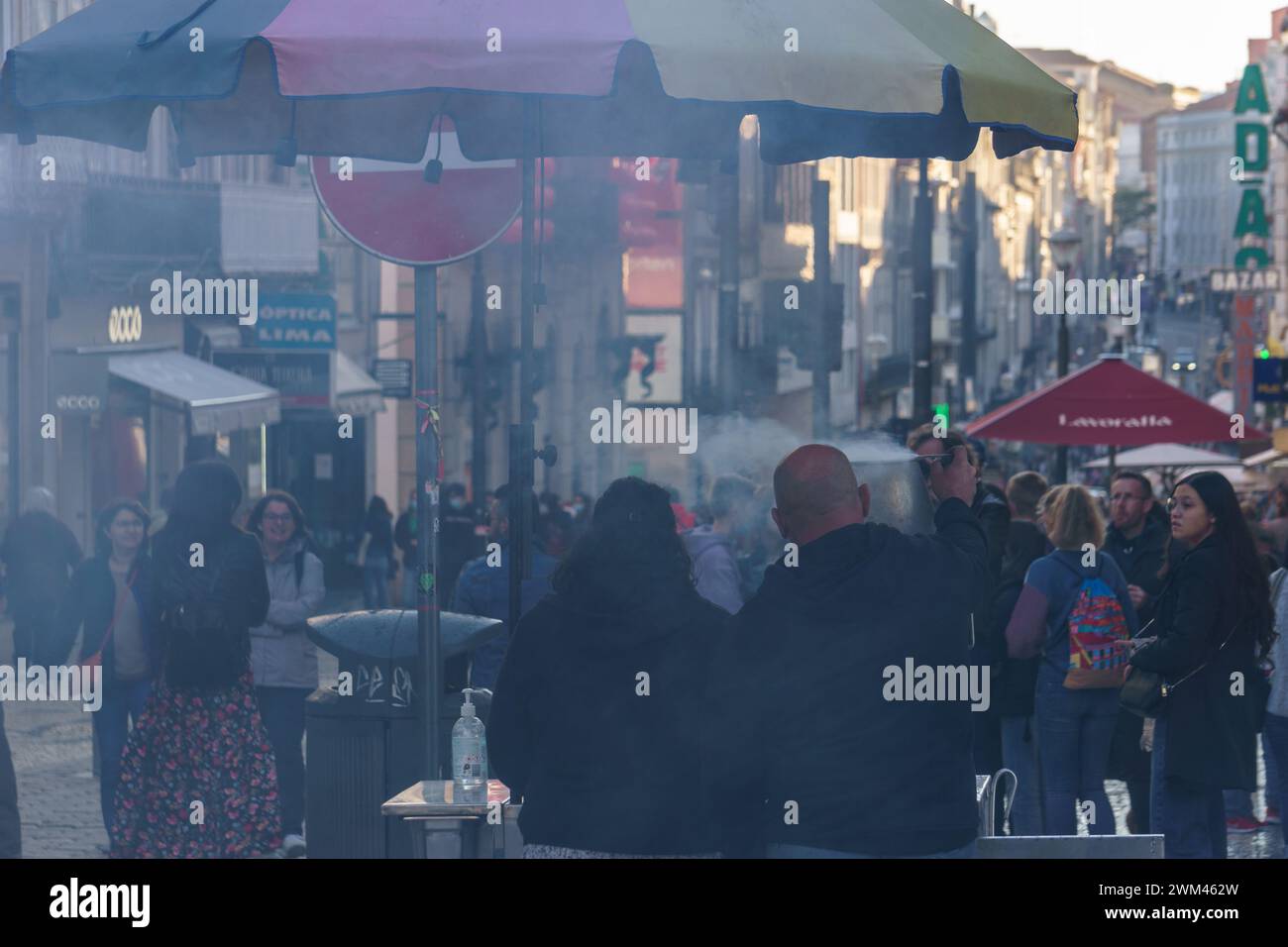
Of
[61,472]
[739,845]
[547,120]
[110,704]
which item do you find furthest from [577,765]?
[61,472]

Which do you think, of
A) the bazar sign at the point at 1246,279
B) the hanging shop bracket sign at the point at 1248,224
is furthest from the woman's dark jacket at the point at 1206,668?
the bazar sign at the point at 1246,279

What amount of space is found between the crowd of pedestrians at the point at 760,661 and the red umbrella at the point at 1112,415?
0.88 meters

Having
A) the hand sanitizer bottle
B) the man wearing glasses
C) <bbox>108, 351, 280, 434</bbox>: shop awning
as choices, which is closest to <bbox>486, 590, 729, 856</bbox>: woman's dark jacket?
the hand sanitizer bottle

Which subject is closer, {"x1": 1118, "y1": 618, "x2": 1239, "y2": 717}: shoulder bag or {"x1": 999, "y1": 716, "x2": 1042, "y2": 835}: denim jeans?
{"x1": 1118, "y1": 618, "x2": 1239, "y2": 717}: shoulder bag

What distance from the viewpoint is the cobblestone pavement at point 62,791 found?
999cm

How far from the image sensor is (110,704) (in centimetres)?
966

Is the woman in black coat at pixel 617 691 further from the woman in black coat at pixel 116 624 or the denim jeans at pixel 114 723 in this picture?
the denim jeans at pixel 114 723

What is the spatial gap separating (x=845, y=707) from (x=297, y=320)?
23.1 meters

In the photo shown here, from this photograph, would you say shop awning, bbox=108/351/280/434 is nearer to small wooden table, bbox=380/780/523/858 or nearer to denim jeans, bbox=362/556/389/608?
denim jeans, bbox=362/556/389/608

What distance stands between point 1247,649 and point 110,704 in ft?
15.8

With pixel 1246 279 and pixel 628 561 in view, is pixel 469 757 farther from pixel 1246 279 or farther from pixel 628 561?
pixel 1246 279

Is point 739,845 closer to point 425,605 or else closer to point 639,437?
point 425,605

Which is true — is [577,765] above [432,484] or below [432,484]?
below

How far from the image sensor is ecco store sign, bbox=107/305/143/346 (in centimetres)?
2556
